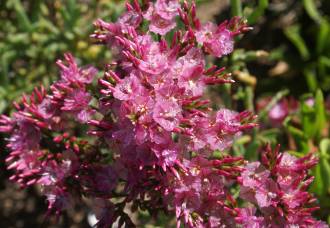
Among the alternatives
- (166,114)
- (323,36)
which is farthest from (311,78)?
(166,114)

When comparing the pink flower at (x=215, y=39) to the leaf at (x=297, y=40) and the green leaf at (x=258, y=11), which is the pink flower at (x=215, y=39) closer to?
the green leaf at (x=258, y=11)

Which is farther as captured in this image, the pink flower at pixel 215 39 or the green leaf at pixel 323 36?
the green leaf at pixel 323 36

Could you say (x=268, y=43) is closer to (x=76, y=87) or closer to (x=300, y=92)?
(x=300, y=92)

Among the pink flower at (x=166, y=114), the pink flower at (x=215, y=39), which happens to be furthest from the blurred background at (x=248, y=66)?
the pink flower at (x=166, y=114)

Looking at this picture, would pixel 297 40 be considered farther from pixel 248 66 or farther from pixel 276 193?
pixel 276 193

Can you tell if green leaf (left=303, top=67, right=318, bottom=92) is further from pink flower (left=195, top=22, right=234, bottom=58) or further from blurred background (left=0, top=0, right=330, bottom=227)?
Answer: pink flower (left=195, top=22, right=234, bottom=58)

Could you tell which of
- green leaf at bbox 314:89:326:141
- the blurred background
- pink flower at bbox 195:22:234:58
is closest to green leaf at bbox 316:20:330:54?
the blurred background

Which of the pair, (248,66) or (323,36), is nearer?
(323,36)

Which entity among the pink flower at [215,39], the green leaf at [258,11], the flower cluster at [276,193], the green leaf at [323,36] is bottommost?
the flower cluster at [276,193]

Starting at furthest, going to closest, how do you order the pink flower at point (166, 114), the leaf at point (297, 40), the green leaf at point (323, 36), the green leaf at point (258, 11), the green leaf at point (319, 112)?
the leaf at point (297, 40) < the green leaf at point (323, 36) < the green leaf at point (319, 112) < the green leaf at point (258, 11) < the pink flower at point (166, 114)
